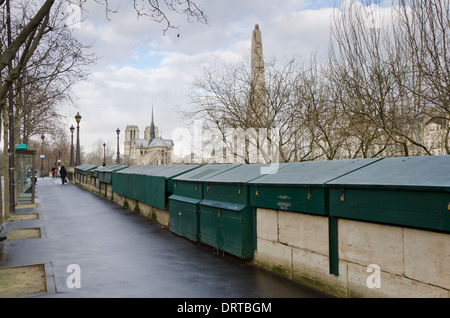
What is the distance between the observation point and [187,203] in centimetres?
841

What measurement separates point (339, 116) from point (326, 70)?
2.19 meters

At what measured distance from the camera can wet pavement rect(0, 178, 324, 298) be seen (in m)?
5.08

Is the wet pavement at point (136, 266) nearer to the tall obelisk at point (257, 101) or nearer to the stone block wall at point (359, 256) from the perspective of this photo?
the stone block wall at point (359, 256)

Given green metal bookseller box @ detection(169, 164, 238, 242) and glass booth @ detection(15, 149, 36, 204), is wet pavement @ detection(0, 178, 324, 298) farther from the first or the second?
glass booth @ detection(15, 149, 36, 204)

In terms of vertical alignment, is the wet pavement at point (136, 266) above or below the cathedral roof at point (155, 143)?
below

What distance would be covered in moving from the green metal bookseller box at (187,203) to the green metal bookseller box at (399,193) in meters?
3.82

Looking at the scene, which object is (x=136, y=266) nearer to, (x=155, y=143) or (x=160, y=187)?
(x=160, y=187)

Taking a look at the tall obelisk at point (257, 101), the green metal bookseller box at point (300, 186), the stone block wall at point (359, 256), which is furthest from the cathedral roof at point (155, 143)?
the stone block wall at point (359, 256)

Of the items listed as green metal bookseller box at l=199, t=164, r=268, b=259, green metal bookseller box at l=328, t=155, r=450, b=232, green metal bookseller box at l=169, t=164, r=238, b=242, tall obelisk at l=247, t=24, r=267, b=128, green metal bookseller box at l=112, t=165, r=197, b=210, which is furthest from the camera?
tall obelisk at l=247, t=24, r=267, b=128

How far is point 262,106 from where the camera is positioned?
18828mm

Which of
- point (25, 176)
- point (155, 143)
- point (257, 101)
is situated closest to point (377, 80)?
point (257, 101)

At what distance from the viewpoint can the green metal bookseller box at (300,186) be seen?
5055mm

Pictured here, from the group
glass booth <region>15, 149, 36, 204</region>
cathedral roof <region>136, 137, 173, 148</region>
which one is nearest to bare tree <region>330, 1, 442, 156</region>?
glass booth <region>15, 149, 36, 204</region>

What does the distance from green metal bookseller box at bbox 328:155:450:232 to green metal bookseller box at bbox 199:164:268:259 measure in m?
1.95
